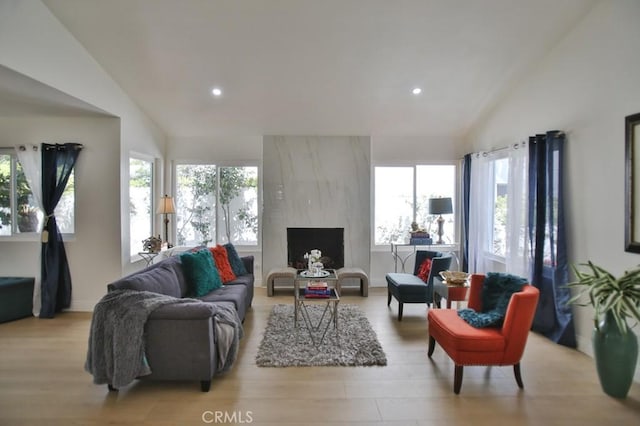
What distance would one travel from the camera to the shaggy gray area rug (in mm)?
3357

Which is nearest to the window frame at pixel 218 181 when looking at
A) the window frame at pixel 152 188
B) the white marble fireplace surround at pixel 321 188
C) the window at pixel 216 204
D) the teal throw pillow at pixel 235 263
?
the window at pixel 216 204

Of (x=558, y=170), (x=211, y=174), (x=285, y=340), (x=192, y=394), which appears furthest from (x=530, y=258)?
(x=211, y=174)

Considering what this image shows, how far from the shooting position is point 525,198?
4395 millimetres

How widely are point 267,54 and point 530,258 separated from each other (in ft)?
12.8

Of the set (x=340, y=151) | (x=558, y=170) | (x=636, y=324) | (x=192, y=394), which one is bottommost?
(x=192, y=394)

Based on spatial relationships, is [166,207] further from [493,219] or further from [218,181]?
[493,219]

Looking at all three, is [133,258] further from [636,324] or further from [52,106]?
[636,324]

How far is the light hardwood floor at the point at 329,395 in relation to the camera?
252cm

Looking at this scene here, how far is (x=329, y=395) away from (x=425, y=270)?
8.55ft

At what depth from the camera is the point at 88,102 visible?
4.15 m

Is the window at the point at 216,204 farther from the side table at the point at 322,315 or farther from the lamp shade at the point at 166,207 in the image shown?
the side table at the point at 322,315

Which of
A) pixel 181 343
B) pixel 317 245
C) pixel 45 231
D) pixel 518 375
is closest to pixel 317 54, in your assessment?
pixel 317 245

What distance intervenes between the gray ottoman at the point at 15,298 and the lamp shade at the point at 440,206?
5.65 metres

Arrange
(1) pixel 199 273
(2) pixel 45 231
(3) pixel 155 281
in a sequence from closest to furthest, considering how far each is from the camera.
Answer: (3) pixel 155 281 → (1) pixel 199 273 → (2) pixel 45 231
